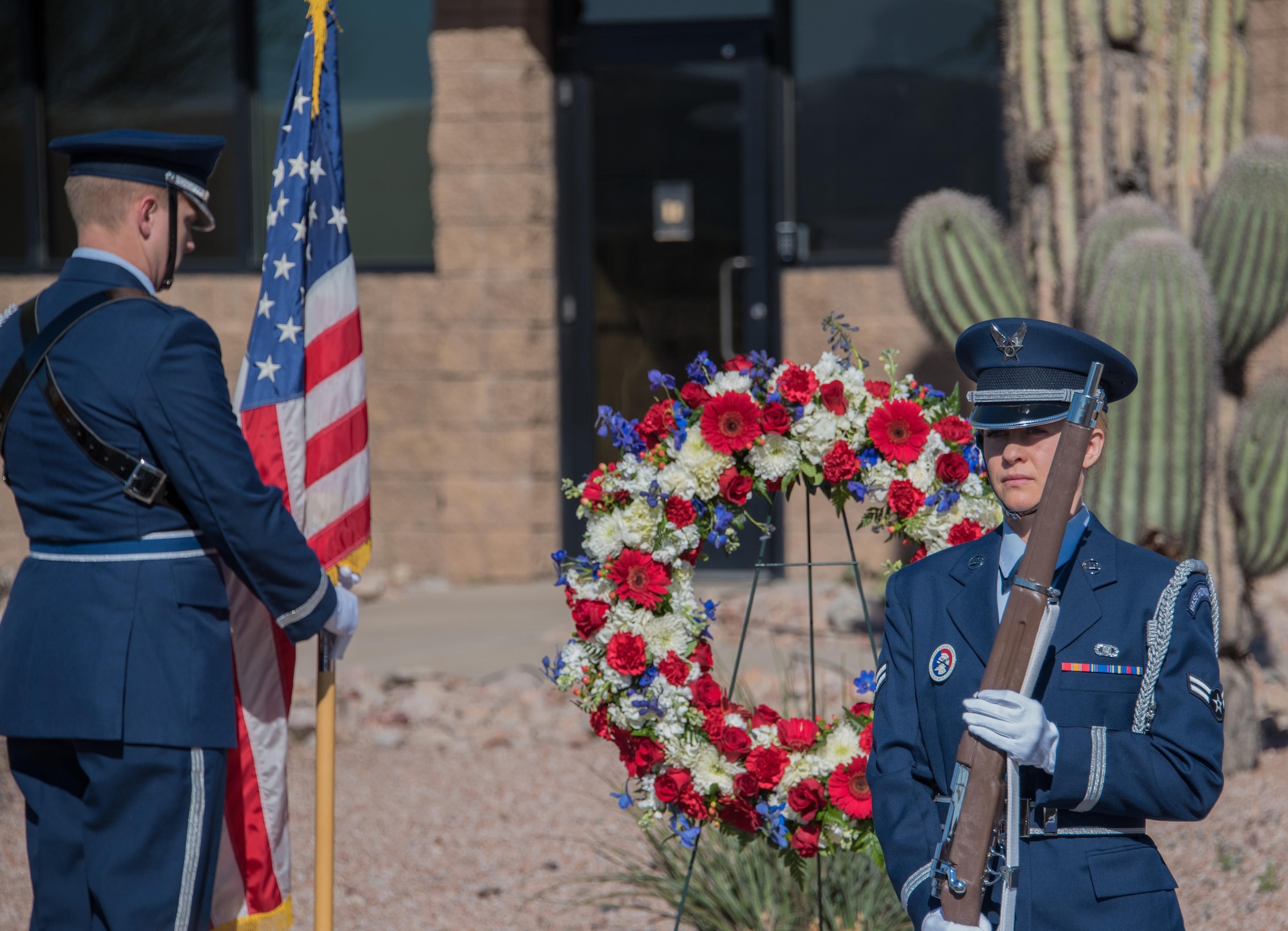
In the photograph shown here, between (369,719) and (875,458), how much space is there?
128 inches

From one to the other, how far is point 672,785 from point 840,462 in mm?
804

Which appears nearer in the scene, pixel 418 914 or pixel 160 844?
pixel 160 844

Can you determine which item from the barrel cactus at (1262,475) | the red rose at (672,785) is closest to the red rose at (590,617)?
the red rose at (672,785)

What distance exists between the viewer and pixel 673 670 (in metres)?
3.05

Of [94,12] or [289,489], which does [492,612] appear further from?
[94,12]

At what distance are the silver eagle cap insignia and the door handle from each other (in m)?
5.84

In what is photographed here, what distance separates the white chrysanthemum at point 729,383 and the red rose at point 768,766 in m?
0.81

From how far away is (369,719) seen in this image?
18.8 ft

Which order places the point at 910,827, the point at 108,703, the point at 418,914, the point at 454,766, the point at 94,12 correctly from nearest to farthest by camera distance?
the point at 910,827 → the point at 108,703 → the point at 418,914 → the point at 454,766 → the point at 94,12

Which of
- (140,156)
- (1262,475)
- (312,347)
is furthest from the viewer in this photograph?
(1262,475)

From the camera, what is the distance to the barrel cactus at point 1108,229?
482 centimetres

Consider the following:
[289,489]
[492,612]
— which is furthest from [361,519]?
[492,612]

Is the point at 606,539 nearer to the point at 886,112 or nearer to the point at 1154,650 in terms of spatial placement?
the point at 1154,650

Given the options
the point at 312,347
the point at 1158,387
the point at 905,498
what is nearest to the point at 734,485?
the point at 905,498
